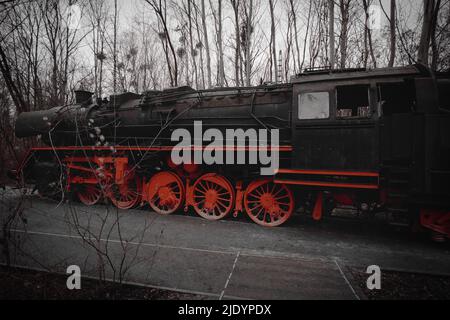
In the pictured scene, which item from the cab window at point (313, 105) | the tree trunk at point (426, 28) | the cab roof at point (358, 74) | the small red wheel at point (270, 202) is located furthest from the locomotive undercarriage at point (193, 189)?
the tree trunk at point (426, 28)

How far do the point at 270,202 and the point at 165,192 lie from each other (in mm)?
2580

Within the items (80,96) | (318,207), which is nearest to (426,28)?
(318,207)

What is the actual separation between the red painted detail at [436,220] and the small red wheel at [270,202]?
7.38 feet

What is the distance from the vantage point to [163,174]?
6.32m

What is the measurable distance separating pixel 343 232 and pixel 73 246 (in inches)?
193

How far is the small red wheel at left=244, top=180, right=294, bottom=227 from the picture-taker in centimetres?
543

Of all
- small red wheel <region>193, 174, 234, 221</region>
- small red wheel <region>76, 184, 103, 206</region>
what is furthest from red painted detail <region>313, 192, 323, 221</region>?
small red wheel <region>76, 184, 103, 206</region>

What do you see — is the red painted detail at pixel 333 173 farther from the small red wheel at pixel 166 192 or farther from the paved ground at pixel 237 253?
the small red wheel at pixel 166 192

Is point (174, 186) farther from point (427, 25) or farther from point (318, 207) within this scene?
point (427, 25)

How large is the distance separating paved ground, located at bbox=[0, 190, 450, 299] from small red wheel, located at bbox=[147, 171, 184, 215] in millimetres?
570

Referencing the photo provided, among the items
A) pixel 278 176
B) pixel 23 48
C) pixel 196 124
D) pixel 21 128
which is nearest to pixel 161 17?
pixel 23 48

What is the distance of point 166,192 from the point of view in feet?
20.6

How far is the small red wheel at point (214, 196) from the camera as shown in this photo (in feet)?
19.2
